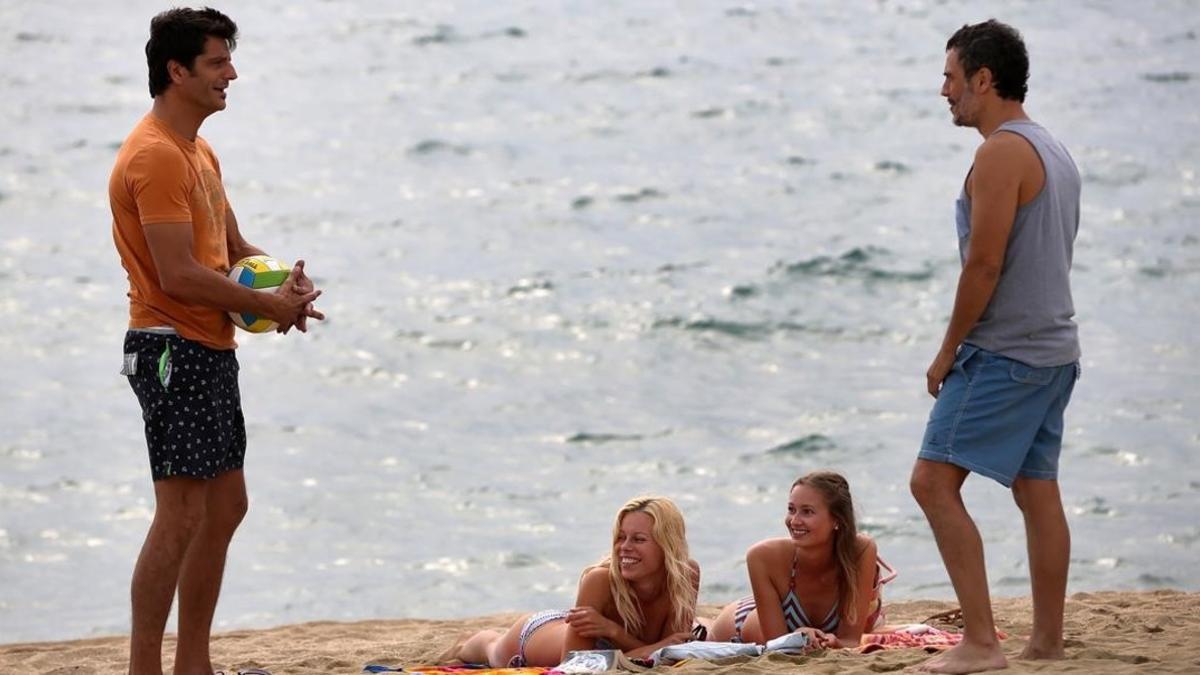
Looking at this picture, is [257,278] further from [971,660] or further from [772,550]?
[971,660]

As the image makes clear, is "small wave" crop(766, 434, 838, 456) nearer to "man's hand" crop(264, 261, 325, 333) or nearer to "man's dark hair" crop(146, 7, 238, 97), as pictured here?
"man's hand" crop(264, 261, 325, 333)

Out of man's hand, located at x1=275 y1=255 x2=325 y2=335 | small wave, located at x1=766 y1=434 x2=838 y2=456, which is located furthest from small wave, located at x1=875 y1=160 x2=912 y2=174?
man's hand, located at x1=275 y1=255 x2=325 y2=335

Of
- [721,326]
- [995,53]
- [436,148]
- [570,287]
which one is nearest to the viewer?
[995,53]

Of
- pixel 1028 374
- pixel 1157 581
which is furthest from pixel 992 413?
pixel 1157 581

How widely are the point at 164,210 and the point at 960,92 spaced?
2556 mm

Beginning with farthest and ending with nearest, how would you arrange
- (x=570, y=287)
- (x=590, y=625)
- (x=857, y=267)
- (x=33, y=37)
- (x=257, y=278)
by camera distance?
(x=33, y=37) → (x=857, y=267) → (x=570, y=287) → (x=590, y=625) → (x=257, y=278)

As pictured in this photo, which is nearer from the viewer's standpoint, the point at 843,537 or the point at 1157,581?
the point at 843,537

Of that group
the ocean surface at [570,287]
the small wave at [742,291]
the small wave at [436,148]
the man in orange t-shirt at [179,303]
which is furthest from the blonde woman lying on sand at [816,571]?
the small wave at [436,148]

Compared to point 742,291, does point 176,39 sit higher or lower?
lower

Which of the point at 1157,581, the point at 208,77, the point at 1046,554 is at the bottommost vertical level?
the point at 1157,581

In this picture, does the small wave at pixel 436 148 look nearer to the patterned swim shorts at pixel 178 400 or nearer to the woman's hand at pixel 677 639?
the woman's hand at pixel 677 639

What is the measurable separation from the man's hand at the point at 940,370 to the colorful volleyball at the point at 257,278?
217 centimetres

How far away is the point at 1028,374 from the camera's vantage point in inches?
229

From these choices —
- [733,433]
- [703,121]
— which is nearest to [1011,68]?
[733,433]
